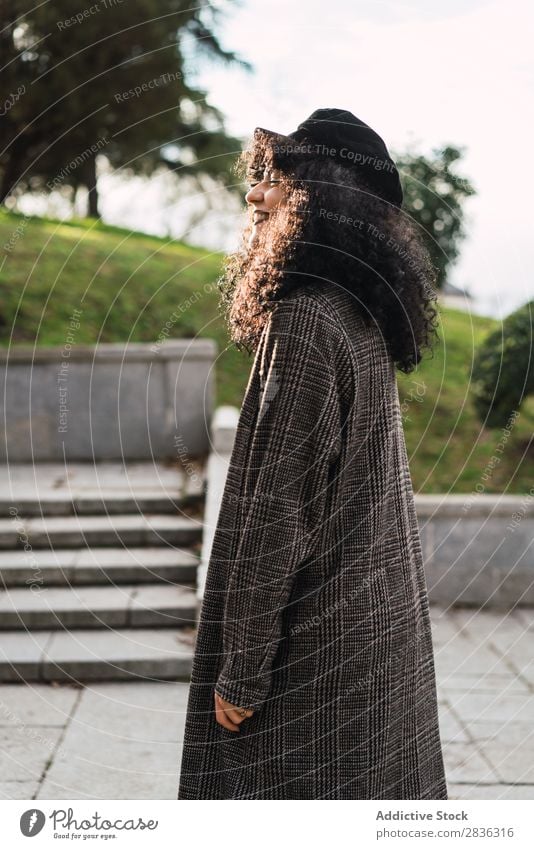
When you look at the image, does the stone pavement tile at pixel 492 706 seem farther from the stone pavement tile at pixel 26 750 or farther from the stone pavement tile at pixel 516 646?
the stone pavement tile at pixel 26 750

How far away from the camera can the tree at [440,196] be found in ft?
18.8

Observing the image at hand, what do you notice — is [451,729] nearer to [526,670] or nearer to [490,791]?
[490,791]

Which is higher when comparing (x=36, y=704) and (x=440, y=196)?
(x=440, y=196)

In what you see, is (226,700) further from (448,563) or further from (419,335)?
(448,563)

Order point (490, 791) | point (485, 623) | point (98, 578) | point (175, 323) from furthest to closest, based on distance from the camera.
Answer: point (175, 323) < point (485, 623) < point (98, 578) < point (490, 791)

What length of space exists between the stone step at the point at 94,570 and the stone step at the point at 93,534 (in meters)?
0.17

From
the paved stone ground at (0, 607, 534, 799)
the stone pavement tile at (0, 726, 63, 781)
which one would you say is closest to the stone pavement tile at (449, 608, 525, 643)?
the paved stone ground at (0, 607, 534, 799)

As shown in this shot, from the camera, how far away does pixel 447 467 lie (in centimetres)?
742

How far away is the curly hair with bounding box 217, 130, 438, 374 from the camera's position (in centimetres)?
196

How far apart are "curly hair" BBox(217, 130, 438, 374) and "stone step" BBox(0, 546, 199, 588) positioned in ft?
11.3

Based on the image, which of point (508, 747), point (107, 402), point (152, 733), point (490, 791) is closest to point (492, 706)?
point (508, 747)

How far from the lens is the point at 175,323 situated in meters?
9.02

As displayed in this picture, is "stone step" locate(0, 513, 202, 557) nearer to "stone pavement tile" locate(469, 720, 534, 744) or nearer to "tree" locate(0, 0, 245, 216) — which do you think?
"stone pavement tile" locate(469, 720, 534, 744)

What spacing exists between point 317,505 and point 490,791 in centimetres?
217
